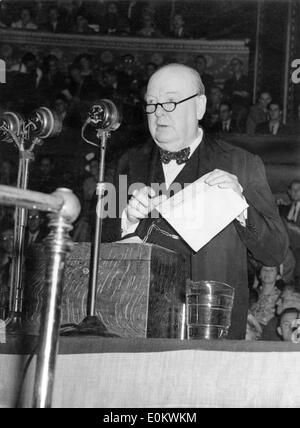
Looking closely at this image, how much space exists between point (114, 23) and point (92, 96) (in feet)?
2.71

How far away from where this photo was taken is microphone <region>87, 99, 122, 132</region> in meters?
2.16

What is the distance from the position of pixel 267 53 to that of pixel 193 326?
6.80 metres

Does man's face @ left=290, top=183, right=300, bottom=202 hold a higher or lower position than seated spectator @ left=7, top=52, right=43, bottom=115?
lower

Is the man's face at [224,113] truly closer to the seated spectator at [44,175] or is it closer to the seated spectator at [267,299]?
the seated spectator at [44,175]

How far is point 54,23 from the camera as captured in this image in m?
8.45

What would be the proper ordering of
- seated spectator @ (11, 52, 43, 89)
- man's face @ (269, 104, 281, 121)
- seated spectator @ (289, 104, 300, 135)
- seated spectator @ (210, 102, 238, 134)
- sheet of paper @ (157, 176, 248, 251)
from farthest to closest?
seated spectator @ (11, 52, 43, 89), seated spectator @ (210, 102, 238, 134), man's face @ (269, 104, 281, 121), seated spectator @ (289, 104, 300, 135), sheet of paper @ (157, 176, 248, 251)

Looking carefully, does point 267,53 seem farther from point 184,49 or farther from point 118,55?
point 118,55

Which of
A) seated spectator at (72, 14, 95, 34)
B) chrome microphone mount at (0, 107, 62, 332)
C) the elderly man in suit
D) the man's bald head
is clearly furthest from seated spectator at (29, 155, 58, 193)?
chrome microphone mount at (0, 107, 62, 332)

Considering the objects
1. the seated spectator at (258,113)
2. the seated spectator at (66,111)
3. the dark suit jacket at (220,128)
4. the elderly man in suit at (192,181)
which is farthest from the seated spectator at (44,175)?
the elderly man in suit at (192,181)

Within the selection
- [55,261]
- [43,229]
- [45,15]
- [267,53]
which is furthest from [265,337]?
[55,261]

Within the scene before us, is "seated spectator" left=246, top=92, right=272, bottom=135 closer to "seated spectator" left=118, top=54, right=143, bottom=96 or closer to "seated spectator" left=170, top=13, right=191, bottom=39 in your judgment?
"seated spectator" left=170, top=13, right=191, bottom=39

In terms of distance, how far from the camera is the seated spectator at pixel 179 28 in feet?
27.5

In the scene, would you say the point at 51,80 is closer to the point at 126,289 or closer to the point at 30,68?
the point at 30,68

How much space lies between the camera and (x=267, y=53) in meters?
8.27
